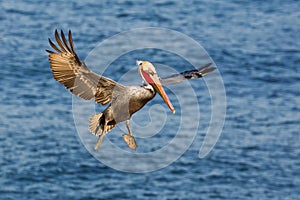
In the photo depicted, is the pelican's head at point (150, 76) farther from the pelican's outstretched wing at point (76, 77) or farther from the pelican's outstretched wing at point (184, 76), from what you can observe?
the pelican's outstretched wing at point (76, 77)

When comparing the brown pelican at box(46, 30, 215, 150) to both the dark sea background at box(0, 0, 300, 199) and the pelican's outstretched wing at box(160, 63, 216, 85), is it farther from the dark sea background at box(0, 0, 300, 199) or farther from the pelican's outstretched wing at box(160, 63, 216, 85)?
the dark sea background at box(0, 0, 300, 199)

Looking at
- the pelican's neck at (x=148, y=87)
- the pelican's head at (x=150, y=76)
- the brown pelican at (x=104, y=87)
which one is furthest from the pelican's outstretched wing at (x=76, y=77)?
the pelican's head at (x=150, y=76)

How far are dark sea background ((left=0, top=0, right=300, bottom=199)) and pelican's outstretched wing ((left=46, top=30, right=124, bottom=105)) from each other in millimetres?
56797

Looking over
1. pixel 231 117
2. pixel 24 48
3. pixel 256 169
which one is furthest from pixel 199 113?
pixel 24 48

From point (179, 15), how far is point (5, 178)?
32.6 metres

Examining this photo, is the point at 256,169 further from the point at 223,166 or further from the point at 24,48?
the point at 24,48

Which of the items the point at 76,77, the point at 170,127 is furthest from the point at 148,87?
the point at 170,127

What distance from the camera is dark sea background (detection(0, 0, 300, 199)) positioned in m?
73.3

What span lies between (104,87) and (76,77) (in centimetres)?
61

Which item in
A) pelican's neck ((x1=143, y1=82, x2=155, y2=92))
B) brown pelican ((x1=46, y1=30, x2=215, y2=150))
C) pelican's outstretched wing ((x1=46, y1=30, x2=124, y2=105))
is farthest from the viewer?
pelican's outstretched wing ((x1=46, y1=30, x2=124, y2=105))

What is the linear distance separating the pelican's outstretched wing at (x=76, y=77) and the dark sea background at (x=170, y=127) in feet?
186

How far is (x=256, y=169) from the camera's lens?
7700 centimetres

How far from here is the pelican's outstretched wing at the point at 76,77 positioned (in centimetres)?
1401

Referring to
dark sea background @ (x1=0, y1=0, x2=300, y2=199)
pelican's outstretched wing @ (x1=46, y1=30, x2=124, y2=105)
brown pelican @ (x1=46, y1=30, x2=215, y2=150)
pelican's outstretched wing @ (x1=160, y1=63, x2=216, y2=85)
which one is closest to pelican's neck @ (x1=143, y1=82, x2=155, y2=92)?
brown pelican @ (x1=46, y1=30, x2=215, y2=150)
